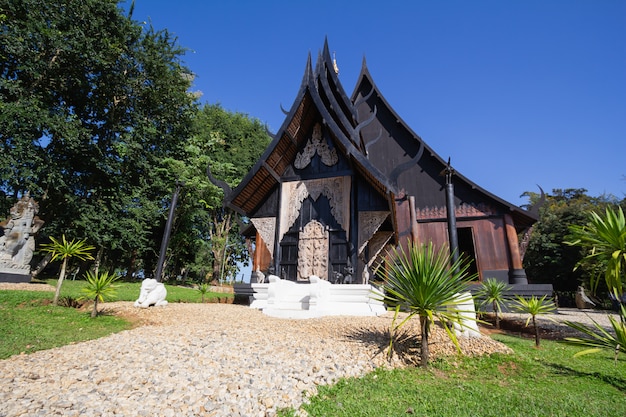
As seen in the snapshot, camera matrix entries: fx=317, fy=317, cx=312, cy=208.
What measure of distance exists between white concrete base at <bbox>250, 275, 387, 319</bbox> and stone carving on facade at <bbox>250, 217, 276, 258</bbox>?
6.86ft

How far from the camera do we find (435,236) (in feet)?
42.5

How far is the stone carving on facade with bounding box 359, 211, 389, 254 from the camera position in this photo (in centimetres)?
888

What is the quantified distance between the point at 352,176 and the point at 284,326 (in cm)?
518

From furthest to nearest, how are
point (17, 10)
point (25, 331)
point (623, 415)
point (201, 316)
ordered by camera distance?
point (17, 10) < point (201, 316) < point (25, 331) < point (623, 415)

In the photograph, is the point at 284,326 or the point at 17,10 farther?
the point at 17,10

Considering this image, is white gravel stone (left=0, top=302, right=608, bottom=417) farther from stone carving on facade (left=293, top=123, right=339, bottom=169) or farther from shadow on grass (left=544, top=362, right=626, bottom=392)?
stone carving on facade (left=293, top=123, right=339, bottom=169)

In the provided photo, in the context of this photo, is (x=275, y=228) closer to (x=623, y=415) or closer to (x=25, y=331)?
(x=25, y=331)

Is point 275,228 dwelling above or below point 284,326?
above

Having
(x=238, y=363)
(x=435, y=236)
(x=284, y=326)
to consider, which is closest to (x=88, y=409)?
(x=238, y=363)

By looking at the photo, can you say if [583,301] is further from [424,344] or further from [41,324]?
[41,324]

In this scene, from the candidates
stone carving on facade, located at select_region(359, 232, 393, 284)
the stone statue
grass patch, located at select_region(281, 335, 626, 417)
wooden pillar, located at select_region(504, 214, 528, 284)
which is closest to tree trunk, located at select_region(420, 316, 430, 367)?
grass patch, located at select_region(281, 335, 626, 417)

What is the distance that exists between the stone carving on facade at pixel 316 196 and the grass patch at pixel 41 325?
523 cm

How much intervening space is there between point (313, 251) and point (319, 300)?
2.27m

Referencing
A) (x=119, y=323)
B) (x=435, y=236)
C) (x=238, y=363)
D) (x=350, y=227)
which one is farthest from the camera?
(x=435, y=236)
